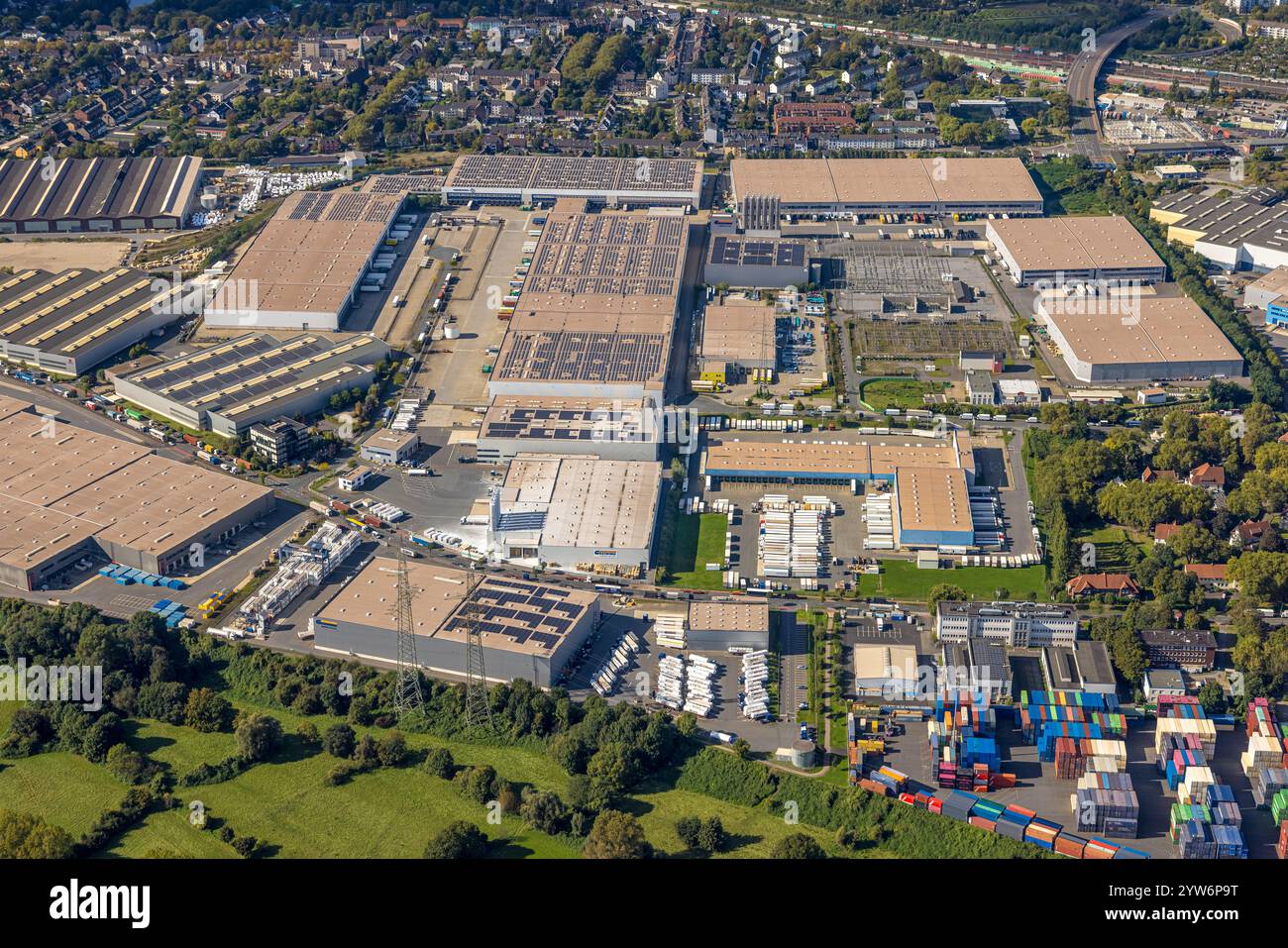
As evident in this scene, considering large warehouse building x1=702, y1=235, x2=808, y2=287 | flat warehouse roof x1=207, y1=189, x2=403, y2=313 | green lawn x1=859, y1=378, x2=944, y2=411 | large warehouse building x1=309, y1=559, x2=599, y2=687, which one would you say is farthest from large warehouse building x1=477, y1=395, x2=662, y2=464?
large warehouse building x1=702, y1=235, x2=808, y2=287

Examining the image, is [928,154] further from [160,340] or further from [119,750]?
[119,750]

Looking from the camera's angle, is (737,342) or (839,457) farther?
(737,342)

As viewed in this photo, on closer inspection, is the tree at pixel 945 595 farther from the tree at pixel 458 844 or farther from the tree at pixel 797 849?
the tree at pixel 458 844

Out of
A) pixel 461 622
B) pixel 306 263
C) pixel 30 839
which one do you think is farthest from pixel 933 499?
pixel 306 263

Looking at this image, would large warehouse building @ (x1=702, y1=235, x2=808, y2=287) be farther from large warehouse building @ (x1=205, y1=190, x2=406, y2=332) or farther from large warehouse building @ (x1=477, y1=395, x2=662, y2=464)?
large warehouse building @ (x1=205, y1=190, x2=406, y2=332)

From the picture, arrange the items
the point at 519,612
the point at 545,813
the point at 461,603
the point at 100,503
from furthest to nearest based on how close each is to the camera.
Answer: the point at 100,503 → the point at 461,603 → the point at 519,612 → the point at 545,813

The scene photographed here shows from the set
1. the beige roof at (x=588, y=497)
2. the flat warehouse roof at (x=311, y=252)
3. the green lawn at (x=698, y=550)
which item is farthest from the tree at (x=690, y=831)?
the flat warehouse roof at (x=311, y=252)

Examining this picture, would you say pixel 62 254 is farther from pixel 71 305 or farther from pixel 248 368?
pixel 248 368
